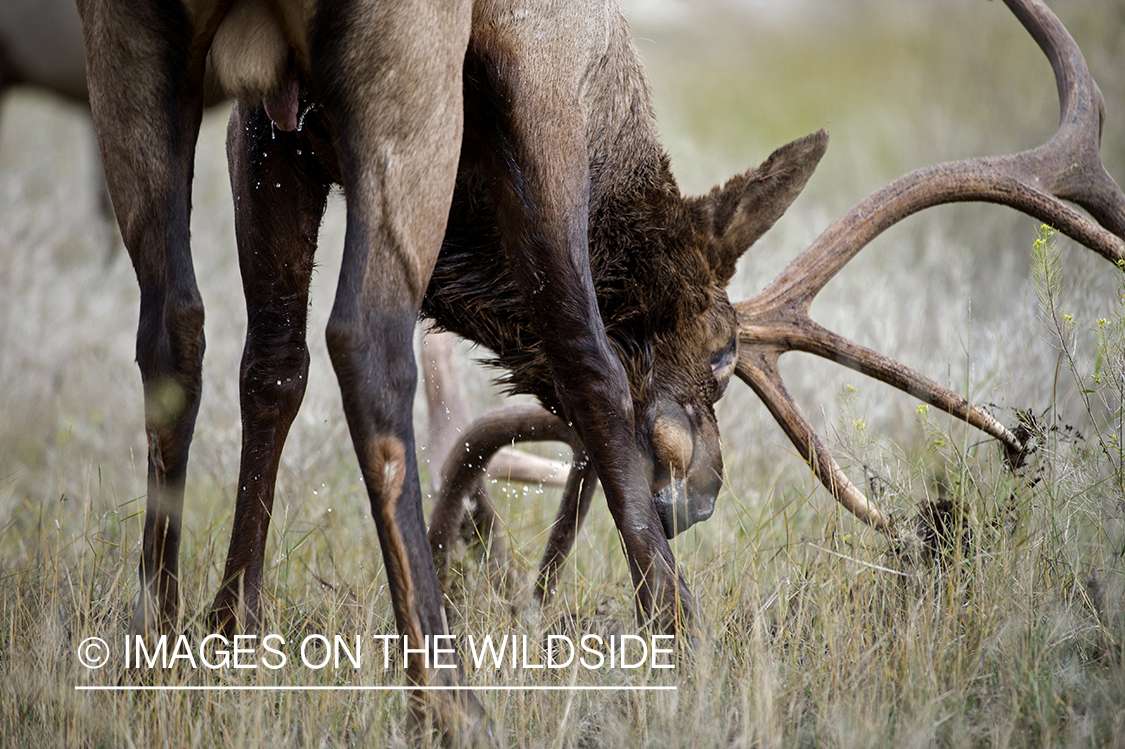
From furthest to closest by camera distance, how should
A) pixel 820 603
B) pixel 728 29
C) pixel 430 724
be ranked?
pixel 728 29 → pixel 820 603 → pixel 430 724

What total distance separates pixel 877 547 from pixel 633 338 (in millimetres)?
1025

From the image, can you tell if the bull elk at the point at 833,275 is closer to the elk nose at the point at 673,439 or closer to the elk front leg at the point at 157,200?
the elk nose at the point at 673,439

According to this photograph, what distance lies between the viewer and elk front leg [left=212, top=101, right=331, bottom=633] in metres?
2.58

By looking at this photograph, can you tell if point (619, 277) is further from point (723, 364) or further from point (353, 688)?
point (353, 688)

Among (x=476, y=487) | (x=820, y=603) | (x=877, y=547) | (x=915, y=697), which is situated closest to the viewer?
(x=915, y=697)

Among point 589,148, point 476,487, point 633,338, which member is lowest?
point 476,487

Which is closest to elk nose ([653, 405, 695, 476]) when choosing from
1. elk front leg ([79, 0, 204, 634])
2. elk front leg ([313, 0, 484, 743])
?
elk front leg ([313, 0, 484, 743])

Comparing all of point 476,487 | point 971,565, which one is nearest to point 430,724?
point 476,487

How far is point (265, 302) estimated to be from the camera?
2.68m

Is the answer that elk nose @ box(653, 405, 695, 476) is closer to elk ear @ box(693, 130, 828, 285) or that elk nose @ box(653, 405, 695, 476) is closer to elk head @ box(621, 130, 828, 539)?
elk head @ box(621, 130, 828, 539)

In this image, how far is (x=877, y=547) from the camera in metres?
2.90

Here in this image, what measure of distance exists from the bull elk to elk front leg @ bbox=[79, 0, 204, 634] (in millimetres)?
1142

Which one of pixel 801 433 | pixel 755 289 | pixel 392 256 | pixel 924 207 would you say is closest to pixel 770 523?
pixel 801 433

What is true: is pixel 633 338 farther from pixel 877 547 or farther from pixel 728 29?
pixel 728 29
